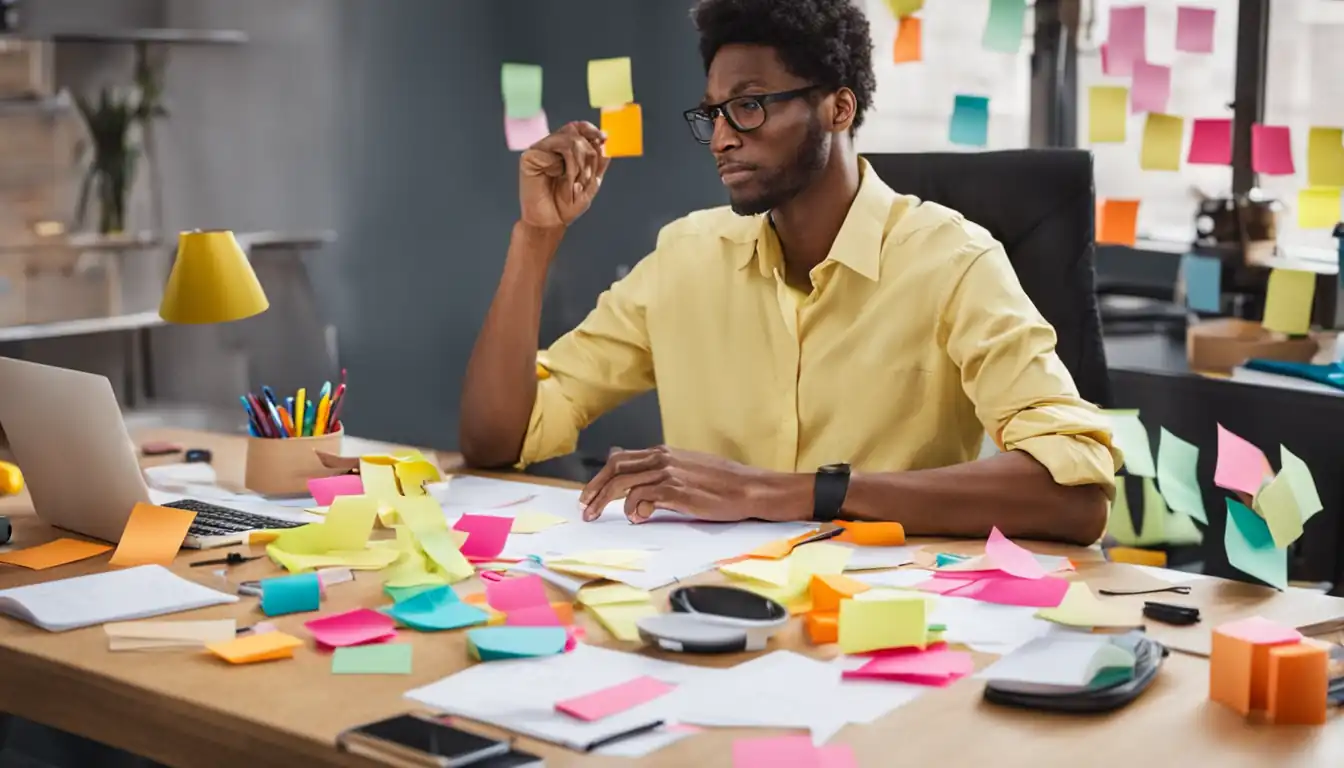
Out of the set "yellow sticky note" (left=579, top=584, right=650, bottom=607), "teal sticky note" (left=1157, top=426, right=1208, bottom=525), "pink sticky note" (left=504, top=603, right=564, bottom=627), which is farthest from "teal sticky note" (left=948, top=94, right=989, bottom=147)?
"pink sticky note" (left=504, top=603, right=564, bottom=627)

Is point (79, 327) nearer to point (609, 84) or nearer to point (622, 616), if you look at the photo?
point (609, 84)

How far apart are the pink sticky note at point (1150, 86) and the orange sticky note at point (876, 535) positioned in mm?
1619

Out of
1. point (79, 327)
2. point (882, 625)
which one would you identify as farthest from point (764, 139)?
point (79, 327)

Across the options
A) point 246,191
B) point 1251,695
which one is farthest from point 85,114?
point 1251,695

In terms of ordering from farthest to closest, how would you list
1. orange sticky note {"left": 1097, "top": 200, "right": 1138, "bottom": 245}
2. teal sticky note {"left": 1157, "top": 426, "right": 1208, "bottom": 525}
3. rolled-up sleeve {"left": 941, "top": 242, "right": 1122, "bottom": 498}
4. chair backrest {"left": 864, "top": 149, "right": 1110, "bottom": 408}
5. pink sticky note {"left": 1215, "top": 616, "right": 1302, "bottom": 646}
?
orange sticky note {"left": 1097, "top": 200, "right": 1138, "bottom": 245}, chair backrest {"left": 864, "top": 149, "right": 1110, "bottom": 408}, rolled-up sleeve {"left": 941, "top": 242, "right": 1122, "bottom": 498}, teal sticky note {"left": 1157, "top": 426, "right": 1208, "bottom": 525}, pink sticky note {"left": 1215, "top": 616, "right": 1302, "bottom": 646}

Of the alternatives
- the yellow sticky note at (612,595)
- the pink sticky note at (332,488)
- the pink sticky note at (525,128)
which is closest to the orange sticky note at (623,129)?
the pink sticky note at (525,128)

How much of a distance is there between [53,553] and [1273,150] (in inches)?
85.2

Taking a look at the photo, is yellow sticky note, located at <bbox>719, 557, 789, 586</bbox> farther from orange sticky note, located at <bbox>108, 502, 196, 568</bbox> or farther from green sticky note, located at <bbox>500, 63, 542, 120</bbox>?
green sticky note, located at <bbox>500, 63, 542, 120</bbox>

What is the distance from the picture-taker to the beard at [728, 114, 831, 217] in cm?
189

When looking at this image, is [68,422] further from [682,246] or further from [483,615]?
[682,246]

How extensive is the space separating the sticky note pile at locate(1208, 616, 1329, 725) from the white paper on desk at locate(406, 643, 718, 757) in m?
0.37

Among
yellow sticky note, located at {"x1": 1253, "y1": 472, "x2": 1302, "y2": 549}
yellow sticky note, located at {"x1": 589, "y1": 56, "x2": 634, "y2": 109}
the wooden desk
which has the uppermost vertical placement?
yellow sticky note, located at {"x1": 589, "y1": 56, "x2": 634, "y2": 109}

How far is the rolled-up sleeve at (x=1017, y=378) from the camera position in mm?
1627

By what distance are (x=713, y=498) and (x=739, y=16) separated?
0.67 m
